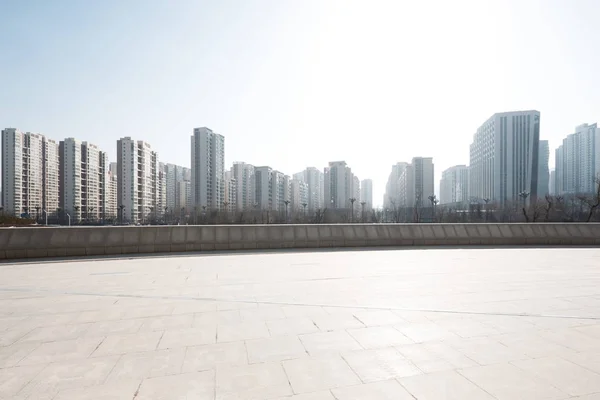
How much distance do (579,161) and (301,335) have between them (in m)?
113

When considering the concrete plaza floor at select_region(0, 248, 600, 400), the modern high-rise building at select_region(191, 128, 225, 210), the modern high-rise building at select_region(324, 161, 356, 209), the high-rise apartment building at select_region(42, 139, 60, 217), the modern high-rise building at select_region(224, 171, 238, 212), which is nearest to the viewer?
the concrete plaza floor at select_region(0, 248, 600, 400)

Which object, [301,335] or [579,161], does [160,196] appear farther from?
[579,161]

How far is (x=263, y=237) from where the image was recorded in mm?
13094

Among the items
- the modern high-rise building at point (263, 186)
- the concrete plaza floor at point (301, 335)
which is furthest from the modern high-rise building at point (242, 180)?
the concrete plaza floor at point (301, 335)

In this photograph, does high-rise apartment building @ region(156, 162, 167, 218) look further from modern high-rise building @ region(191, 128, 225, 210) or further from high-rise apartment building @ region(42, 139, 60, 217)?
high-rise apartment building @ region(42, 139, 60, 217)

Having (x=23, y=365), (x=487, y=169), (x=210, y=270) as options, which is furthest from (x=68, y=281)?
(x=487, y=169)

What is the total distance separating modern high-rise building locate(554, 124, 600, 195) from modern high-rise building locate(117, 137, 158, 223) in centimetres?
11762

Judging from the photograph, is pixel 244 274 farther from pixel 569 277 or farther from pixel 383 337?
pixel 569 277

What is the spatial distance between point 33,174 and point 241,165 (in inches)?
2559

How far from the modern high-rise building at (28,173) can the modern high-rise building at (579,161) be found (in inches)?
5584

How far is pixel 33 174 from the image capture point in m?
91.3

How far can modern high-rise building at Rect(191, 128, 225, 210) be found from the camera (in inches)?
3743

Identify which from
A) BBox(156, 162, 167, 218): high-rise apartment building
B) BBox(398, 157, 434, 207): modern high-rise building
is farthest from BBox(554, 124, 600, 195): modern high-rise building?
BBox(156, 162, 167, 218): high-rise apartment building

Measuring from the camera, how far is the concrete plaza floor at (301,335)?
3.03 m
